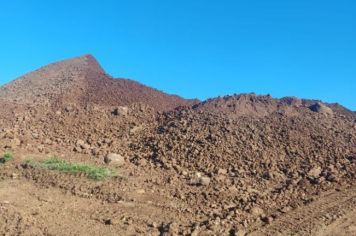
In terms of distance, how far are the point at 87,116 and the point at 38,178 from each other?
5.65m

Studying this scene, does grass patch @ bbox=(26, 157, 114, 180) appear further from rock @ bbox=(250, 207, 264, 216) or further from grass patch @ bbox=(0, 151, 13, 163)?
rock @ bbox=(250, 207, 264, 216)

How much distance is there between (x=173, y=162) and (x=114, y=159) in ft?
5.02

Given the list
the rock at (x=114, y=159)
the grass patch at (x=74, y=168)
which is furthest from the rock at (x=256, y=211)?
the rock at (x=114, y=159)

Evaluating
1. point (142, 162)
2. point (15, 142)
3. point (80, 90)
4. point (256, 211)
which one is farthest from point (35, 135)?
point (256, 211)

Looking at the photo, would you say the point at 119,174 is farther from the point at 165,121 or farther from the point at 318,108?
the point at 318,108

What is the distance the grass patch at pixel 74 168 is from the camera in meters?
10.5

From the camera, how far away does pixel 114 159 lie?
12102 millimetres

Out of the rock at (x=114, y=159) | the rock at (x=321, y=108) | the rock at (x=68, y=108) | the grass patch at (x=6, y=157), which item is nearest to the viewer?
the grass patch at (x=6, y=157)

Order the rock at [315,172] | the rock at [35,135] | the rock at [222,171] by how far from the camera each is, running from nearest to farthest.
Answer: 1. the rock at [315,172]
2. the rock at [222,171]
3. the rock at [35,135]

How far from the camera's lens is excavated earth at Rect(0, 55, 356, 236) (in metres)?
7.93

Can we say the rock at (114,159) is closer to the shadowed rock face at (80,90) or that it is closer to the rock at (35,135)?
the rock at (35,135)

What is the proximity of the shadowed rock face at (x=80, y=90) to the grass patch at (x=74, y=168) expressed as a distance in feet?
19.7

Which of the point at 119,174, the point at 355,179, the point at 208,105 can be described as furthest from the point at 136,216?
the point at 208,105

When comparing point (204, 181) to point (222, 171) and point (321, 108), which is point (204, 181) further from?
point (321, 108)
